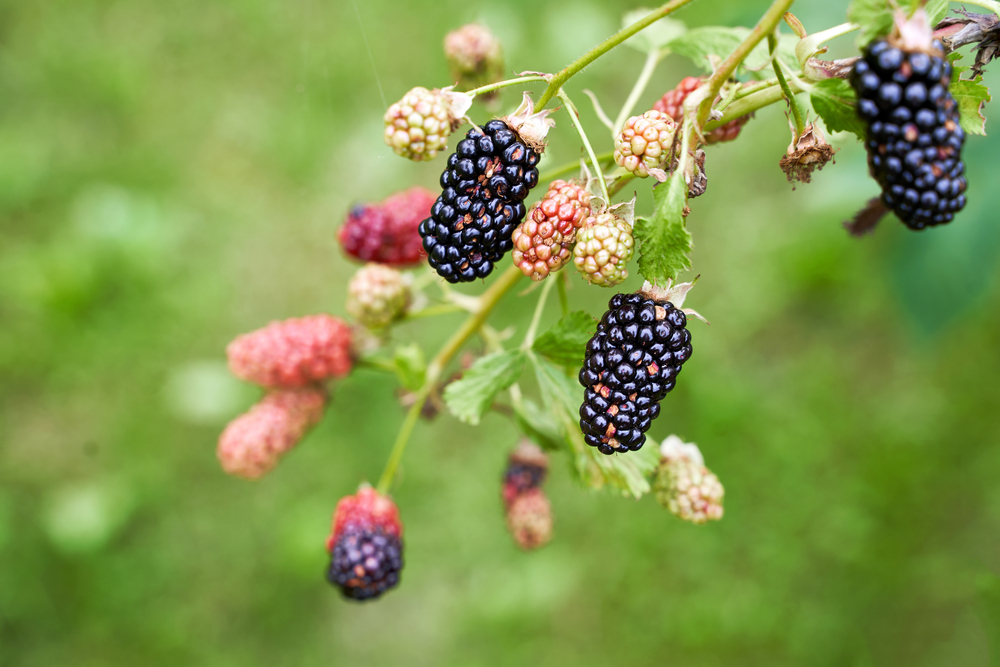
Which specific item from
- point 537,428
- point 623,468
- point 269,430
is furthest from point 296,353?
point 623,468

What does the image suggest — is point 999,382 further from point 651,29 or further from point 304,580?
point 304,580

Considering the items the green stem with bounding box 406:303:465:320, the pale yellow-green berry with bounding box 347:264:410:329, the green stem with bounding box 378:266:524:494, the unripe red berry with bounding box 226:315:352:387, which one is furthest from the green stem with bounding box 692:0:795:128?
the unripe red berry with bounding box 226:315:352:387

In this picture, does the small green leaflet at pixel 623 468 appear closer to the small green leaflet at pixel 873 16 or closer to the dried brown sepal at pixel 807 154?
the dried brown sepal at pixel 807 154

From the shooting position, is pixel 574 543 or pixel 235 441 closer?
pixel 235 441

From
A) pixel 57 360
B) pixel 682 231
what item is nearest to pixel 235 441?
pixel 682 231

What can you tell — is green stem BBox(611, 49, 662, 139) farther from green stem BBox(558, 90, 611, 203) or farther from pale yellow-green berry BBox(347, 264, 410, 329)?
pale yellow-green berry BBox(347, 264, 410, 329)

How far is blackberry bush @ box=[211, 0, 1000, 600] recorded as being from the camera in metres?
1.04

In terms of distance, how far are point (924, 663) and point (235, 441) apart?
11.6 feet

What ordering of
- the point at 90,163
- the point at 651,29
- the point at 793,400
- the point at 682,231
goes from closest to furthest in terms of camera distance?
the point at 682,231 → the point at 651,29 → the point at 793,400 → the point at 90,163

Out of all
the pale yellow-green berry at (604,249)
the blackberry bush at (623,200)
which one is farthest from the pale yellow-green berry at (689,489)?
the pale yellow-green berry at (604,249)

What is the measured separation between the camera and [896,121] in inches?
39.9

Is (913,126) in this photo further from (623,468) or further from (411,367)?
(411,367)

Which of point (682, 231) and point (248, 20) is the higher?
point (248, 20)

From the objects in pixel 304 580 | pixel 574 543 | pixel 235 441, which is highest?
pixel 235 441
